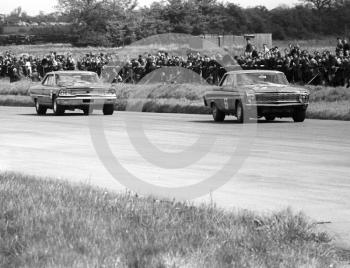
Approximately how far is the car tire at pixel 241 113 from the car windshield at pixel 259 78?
2.61 feet

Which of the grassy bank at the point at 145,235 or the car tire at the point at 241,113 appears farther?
the car tire at the point at 241,113

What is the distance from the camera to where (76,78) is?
31094mm

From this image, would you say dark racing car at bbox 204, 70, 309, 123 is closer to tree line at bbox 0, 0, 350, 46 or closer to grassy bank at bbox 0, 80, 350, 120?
grassy bank at bbox 0, 80, 350, 120

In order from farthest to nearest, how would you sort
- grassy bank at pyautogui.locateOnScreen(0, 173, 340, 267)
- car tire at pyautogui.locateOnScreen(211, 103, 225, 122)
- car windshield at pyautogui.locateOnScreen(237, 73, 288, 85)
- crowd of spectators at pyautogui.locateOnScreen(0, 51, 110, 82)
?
crowd of spectators at pyautogui.locateOnScreen(0, 51, 110, 82), car tire at pyautogui.locateOnScreen(211, 103, 225, 122), car windshield at pyautogui.locateOnScreen(237, 73, 288, 85), grassy bank at pyautogui.locateOnScreen(0, 173, 340, 267)

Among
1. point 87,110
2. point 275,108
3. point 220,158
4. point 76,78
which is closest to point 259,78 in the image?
point 275,108

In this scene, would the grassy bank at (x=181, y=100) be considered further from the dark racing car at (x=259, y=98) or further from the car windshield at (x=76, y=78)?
the car windshield at (x=76, y=78)

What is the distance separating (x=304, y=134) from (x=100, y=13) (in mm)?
105106

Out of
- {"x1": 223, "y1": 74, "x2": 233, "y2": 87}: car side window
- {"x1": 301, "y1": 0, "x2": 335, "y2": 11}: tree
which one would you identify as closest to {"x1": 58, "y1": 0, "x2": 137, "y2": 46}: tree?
{"x1": 301, "y1": 0, "x2": 335, "y2": 11}: tree

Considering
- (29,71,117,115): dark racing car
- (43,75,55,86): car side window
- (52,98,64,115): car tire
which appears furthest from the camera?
(43,75,55,86): car side window

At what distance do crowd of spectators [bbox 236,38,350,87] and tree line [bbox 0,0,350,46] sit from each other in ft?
124

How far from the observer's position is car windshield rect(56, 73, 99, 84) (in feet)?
101

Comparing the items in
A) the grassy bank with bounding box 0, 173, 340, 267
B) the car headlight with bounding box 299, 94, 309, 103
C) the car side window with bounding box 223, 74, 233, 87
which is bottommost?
the car headlight with bounding box 299, 94, 309, 103

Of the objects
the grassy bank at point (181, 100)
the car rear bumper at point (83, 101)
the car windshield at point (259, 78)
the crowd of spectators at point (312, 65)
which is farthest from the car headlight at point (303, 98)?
the car rear bumper at point (83, 101)

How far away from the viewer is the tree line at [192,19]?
85.5 meters
